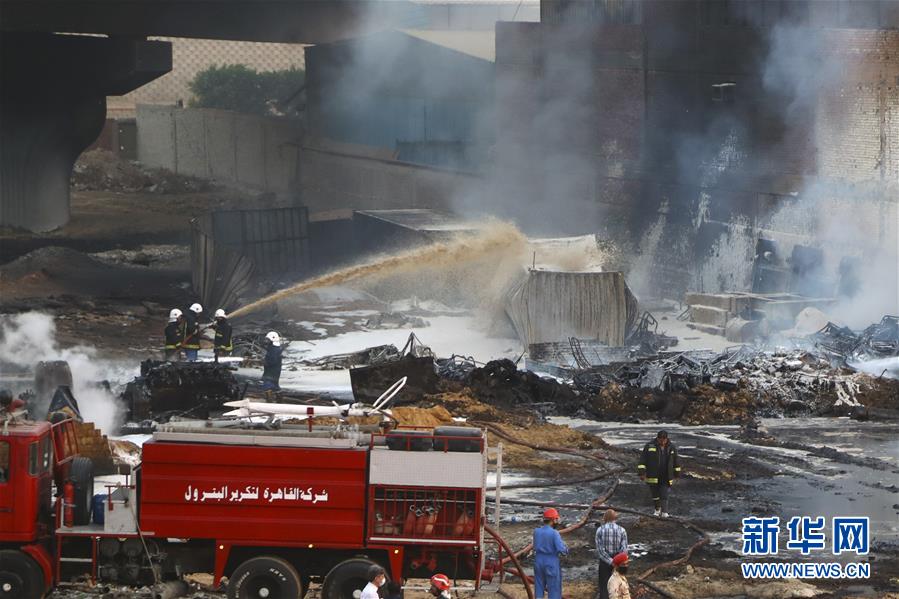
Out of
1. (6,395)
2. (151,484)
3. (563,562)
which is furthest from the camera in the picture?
(563,562)

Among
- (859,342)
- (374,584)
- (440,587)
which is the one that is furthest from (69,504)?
(859,342)

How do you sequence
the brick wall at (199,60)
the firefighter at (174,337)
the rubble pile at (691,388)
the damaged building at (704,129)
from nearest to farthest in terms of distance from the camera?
the rubble pile at (691,388) → the firefighter at (174,337) → the damaged building at (704,129) → the brick wall at (199,60)

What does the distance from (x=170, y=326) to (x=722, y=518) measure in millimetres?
9465

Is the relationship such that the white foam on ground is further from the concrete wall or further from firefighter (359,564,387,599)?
the concrete wall

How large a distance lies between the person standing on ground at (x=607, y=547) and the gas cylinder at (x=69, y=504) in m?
4.43

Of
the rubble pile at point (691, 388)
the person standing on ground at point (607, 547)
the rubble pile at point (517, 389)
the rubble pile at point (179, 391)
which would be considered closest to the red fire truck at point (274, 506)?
the person standing on ground at point (607, 547)

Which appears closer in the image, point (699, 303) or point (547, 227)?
point (699, 303)

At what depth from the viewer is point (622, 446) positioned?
18.9 m

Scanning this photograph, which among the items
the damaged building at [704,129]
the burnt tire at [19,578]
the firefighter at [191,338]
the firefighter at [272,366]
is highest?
the damaged building at [704,129]

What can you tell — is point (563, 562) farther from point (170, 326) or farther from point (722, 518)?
point (170, 326)

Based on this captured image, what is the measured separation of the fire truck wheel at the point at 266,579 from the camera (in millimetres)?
11609

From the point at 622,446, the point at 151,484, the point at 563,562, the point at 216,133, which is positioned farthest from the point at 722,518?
the point at 216,133

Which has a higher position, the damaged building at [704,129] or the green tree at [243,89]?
the green tree at [243,89]

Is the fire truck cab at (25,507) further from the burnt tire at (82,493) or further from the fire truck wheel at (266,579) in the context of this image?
the fire truck wheel at (266,579)
